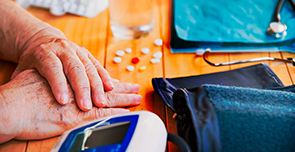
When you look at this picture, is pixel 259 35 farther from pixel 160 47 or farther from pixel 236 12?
pixel 160 47

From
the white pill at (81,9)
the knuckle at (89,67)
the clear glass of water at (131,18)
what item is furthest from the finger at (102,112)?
the white pill at (81,9)

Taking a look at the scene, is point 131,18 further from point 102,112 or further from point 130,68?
point 102,112

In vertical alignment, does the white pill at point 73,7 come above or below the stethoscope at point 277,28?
above

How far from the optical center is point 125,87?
57 centimetres

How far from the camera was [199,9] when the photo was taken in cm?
81

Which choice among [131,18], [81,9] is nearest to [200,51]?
[131,18]

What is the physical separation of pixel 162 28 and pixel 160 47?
0.10m

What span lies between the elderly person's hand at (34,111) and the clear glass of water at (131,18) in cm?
31

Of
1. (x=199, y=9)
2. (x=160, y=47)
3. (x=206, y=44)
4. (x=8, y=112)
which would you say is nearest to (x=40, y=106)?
(x=8, y=112)

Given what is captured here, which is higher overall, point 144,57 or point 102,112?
point 144,57

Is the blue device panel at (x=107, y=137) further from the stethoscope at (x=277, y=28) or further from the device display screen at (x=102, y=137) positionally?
the stethoscope at (x=277, y=28)

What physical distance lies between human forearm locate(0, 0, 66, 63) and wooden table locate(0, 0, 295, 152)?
0.05 m

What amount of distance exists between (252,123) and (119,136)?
0.21 m

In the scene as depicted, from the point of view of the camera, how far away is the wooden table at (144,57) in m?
0.59
